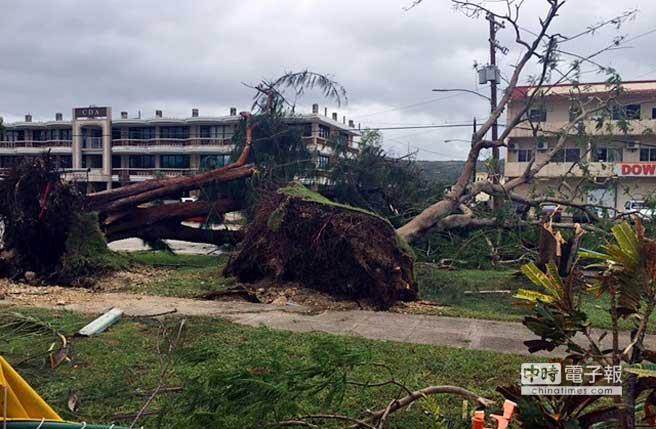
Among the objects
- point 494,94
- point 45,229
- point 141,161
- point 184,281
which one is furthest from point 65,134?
point 184,281

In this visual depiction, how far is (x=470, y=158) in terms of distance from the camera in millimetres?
12445

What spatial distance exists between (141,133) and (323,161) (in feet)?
118

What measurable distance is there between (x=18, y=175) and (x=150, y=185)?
2.45m

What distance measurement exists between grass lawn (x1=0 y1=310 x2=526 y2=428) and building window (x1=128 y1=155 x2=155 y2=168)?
133ft

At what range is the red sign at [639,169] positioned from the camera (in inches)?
1379

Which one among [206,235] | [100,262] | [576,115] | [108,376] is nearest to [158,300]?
[100,262]

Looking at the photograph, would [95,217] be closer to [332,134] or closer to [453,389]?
[332,134]

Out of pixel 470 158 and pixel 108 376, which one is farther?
pixel 470 158

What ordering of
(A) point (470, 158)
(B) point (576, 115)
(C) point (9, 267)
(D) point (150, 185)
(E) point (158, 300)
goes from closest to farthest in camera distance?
(E) point (158, 300) → (C) point (9, 267) → (D) point (150, 185) → (A) point (470, 158) → (B) point (576, 115)

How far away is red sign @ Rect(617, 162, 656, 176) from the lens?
115ft

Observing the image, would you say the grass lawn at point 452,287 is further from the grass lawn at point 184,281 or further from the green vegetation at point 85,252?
the green vegetation at point 85,252

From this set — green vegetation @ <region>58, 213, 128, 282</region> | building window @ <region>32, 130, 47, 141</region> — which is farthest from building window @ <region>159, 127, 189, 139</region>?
green vegetation @ <region>58, 213, 128, 282</region>

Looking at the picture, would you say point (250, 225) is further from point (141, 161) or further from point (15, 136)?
point (15, 136)

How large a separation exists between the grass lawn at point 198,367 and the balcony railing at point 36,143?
45494 millimetres
